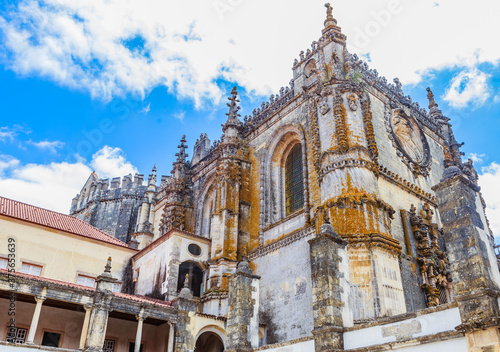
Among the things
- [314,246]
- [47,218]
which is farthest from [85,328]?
[314,246]

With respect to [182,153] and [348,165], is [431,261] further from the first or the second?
[182,153]

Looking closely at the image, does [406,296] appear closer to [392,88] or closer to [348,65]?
[348,65]

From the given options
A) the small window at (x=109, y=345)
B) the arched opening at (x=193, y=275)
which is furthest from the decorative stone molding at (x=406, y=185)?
the small window at (x=109, y=345)

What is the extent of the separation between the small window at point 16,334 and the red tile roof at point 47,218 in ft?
17.8

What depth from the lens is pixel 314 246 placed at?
11188mm

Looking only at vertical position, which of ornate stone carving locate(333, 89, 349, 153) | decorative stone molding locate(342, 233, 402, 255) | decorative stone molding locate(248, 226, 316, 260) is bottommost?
decorative stone molding locate(342, 233, 402, 255)

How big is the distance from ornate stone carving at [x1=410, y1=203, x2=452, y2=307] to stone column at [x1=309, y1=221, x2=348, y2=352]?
7.41 meters

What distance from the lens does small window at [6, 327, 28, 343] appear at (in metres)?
16.7

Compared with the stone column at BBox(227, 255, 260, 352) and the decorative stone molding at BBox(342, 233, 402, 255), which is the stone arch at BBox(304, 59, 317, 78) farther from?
the stone column at BBox(227, 255, 260, 352)

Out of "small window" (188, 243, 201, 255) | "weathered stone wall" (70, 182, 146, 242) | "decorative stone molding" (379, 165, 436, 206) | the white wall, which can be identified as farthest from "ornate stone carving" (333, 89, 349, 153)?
"weathered stone wall" (70, 182, 146, 242)

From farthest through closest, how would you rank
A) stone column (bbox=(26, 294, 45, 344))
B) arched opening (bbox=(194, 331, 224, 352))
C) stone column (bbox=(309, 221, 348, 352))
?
arched opening (bbox=(194, 331, 224, 352))
stone column (bbox=(26, 294, 45, 344))
stone column (bbox=(309, 221, 348, 352))

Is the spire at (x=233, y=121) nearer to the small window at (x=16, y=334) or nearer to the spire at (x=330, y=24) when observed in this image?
the spire at (x=330, y=24)

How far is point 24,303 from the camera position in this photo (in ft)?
57.6

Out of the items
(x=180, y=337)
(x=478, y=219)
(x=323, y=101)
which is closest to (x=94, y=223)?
(x=180, y=337)
